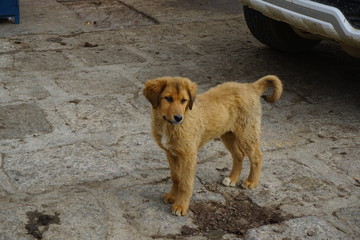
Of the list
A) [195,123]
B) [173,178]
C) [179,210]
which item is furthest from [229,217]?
[195,123]

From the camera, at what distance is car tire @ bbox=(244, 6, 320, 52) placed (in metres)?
6.10

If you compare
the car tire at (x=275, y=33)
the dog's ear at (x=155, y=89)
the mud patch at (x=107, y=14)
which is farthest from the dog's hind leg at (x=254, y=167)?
the mud patch at (x=107, y=14)

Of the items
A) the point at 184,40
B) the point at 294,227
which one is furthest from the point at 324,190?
the point at 184,40

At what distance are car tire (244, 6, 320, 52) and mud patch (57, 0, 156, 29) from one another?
1741 millimetres

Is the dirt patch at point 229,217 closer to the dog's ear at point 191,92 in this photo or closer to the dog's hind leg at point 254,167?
the dog's hind leg at point 254,167

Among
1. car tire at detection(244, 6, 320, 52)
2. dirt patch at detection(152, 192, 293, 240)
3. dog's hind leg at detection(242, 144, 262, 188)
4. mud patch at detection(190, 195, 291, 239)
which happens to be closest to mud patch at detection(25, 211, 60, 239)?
dirt patch at detection(152, 192, 293, 240)

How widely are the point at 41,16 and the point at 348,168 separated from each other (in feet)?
15.8

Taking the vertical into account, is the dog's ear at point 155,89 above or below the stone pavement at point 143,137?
above

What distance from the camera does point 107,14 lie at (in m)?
8.00

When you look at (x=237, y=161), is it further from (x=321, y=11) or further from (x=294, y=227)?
(x=321, y=11)

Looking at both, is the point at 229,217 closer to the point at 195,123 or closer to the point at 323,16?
the point at 195,123

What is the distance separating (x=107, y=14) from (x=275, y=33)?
2.61 meters

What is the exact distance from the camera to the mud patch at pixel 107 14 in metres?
7.64

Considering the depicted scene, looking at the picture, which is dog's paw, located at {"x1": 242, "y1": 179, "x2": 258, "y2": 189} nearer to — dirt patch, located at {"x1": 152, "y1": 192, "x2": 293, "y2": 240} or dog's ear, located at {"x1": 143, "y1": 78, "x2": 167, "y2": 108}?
dirt patch, located at {"x1": 152, "y1": 192, "x2": 293, "y2": 240}
